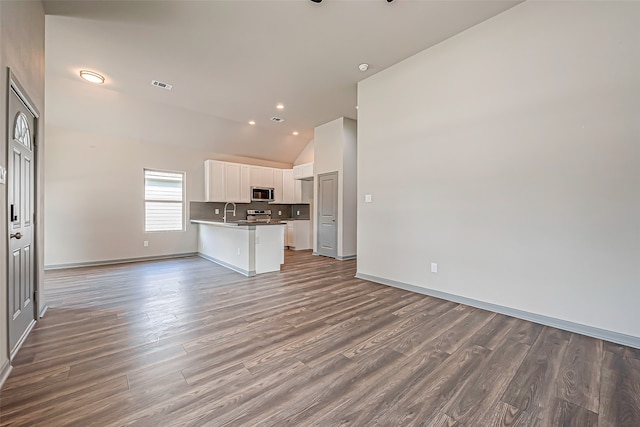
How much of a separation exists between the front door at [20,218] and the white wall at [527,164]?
156 inches

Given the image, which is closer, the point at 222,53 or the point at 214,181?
the point at 222,53

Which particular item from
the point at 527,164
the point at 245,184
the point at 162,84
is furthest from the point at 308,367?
the point at 245,184

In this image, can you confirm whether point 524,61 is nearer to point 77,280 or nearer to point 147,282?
point 147,282

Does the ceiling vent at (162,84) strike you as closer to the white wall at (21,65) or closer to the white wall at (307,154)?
the white wall at (21,65)

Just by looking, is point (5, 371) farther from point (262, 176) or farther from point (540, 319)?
point (262, 176)

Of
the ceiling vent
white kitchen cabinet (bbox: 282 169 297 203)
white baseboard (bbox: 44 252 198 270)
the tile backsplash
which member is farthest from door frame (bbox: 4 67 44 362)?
white kitchen cabinet (bbox: 282 169 297 203)

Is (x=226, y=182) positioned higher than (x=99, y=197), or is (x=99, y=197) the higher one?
(x=226, y=182)

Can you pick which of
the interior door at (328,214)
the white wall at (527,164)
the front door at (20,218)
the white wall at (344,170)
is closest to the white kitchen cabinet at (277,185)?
the interior door at (328,214)

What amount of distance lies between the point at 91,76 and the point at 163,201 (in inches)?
113

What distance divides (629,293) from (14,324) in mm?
5082

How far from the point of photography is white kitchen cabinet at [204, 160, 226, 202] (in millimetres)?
6766

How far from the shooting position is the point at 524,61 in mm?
2822

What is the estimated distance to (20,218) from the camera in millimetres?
2293

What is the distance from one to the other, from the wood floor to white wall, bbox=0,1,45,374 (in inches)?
22.4
